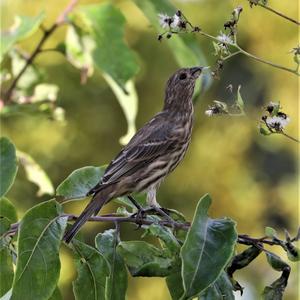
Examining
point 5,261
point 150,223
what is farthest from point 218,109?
point 5,261

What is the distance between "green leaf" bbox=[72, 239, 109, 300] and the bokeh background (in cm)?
497

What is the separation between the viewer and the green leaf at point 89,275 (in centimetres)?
233

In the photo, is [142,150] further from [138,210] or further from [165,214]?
[165,214]

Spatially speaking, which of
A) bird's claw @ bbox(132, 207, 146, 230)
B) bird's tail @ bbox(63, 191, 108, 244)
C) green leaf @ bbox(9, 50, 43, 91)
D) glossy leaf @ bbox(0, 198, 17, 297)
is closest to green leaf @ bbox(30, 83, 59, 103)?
green leaf @ bbox(9, 50, 43, 91)

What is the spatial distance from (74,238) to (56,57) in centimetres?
510

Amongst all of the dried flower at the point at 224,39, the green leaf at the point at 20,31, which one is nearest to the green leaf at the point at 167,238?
the dried flower at the point at 224,39

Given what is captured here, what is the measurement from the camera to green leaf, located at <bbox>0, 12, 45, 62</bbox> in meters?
3.15

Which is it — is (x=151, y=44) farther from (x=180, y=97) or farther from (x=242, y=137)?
Answer: (x=180, y=97)

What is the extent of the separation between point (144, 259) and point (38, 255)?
27cm

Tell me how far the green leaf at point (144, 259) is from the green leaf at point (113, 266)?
4 centimetres

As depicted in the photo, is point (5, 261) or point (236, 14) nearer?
point (236, 14)

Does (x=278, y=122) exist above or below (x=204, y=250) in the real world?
above

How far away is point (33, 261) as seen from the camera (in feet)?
7.37

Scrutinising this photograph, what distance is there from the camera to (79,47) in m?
3.56
